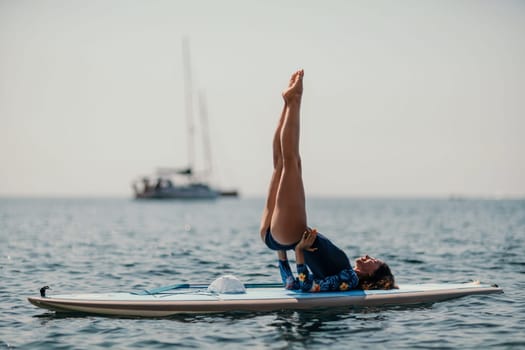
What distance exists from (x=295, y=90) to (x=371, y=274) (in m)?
3.13

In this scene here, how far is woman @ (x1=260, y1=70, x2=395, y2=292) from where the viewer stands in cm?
958

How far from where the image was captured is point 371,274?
34.3 ft

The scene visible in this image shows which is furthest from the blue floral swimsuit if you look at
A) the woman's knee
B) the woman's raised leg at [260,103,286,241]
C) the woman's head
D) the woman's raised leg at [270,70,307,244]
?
the woman's knee

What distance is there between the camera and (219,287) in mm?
10211

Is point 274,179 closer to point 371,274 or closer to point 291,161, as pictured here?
point 291,161

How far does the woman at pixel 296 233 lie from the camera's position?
9.58 m

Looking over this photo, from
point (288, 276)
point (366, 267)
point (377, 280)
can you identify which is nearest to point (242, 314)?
point (288, 276)

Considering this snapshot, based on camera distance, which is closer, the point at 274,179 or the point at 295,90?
the point at 295,90

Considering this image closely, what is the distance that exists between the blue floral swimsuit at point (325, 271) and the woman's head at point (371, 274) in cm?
17

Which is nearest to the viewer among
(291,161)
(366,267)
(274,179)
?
(291,161)

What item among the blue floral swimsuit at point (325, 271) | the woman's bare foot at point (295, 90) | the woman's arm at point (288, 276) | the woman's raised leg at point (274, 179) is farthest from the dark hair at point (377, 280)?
the woman's bare foot at point (295, 90)

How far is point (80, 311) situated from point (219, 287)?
205 cm

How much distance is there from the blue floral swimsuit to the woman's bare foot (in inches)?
80.0

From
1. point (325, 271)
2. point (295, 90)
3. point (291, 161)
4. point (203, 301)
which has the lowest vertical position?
point (203, 301)
